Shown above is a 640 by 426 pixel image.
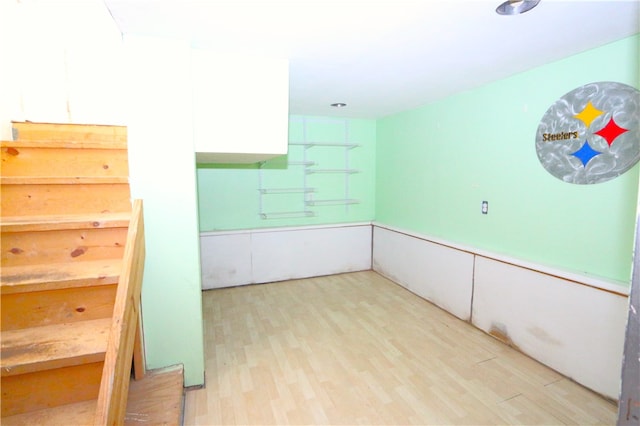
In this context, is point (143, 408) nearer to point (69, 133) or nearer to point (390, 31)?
point (69, 133)

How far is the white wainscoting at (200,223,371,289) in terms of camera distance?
12.4 ft

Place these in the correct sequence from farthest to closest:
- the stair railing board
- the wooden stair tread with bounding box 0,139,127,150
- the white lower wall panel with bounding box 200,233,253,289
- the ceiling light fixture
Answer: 1. the white lower wall panel with bounding box 200,233,253,289
2. the wooden stair tread with bounding box 0,139,127,150
3. the ceiling light fixture
4. the stair railing board

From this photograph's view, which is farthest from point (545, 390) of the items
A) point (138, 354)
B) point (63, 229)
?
point (63, 229)

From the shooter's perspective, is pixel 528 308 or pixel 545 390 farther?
pixel 528 308

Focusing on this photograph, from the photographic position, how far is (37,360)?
3.83 ft

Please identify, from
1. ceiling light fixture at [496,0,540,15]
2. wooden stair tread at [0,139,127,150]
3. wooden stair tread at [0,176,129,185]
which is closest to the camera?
ceiling light fixture at [496,0,540,15]

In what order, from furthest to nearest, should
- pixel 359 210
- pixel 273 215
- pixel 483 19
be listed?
pixel 359 210 → pixel 273 215 → pixel 483 19

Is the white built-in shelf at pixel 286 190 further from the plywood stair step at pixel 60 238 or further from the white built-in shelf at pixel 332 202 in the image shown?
the plywood stair step at pixel 60 238

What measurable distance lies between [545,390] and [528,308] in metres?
0.56

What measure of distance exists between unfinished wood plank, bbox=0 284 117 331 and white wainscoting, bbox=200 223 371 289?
7.38ft

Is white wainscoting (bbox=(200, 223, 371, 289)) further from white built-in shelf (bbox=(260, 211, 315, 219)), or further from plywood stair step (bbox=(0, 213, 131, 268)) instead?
plywood stair step (bbox=(0, 213, 131, 268))

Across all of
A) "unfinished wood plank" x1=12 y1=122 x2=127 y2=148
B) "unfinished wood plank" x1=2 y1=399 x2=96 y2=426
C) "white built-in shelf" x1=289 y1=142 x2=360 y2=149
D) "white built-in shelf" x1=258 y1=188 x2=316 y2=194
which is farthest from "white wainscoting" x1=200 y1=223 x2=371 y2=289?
"unfinished wood plank" x1=2 y1=399 x2=96 y2=426

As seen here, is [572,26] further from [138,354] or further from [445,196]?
[138,354]

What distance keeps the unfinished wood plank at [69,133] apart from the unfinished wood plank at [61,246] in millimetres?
675
